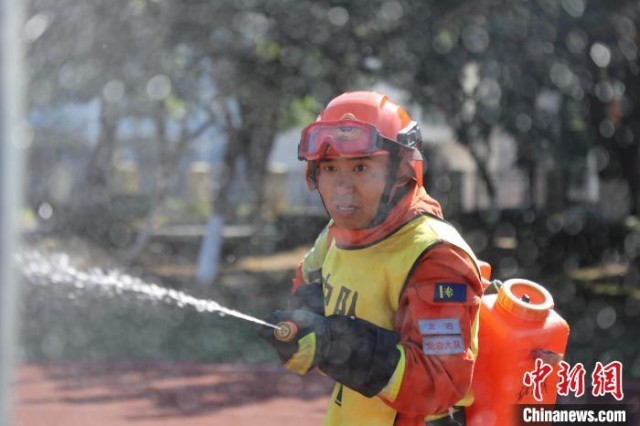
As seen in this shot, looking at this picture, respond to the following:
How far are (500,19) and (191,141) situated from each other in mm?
6691

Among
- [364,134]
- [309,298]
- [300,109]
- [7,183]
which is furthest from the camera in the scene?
[300,109]

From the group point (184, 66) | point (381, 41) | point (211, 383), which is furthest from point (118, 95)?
point (211, 383)

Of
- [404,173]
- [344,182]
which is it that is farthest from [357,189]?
[404,173]

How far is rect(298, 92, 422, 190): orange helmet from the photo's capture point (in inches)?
95.7

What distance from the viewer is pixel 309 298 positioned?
2.80 meters

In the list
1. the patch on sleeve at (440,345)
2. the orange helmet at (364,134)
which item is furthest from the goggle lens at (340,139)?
the patch on sleeve at (440,345)

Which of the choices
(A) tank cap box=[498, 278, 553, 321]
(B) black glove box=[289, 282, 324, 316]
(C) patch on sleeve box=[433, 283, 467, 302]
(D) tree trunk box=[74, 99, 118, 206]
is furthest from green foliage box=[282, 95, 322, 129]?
(C) patch on sleeve box=[433, 283, 467, 302]

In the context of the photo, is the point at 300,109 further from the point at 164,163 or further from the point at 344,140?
the point at 344,140

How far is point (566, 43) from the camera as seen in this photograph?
1176cm

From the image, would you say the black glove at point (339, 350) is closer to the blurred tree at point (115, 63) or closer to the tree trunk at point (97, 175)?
the blurred tree at point (115, 63)

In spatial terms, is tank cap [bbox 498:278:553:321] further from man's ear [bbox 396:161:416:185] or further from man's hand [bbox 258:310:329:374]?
man's hand [bbox 258:310:329:374]

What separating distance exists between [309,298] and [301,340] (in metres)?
0.58

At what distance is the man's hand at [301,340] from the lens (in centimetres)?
223

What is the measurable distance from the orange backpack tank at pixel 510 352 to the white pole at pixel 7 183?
4.12ft
